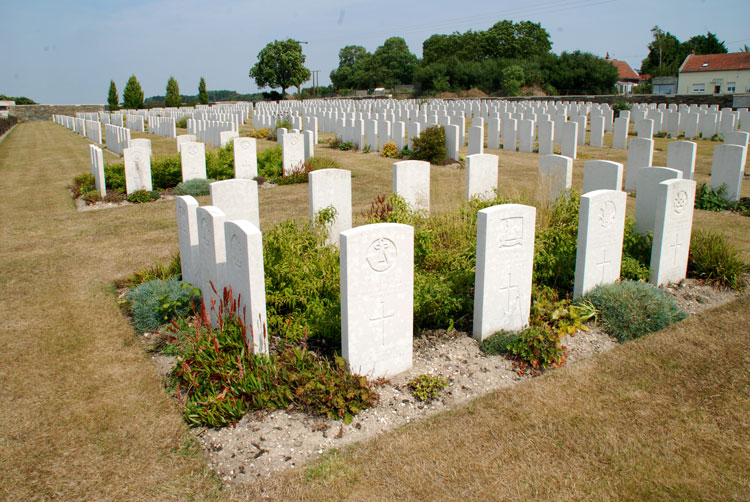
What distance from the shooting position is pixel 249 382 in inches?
162

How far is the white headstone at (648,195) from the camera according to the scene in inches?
266

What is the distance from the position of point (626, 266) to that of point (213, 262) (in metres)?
4.36

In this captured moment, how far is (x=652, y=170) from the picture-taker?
6855mm

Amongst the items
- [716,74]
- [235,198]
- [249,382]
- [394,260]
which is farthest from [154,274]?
[716,74]

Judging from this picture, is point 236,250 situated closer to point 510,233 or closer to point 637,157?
point 510,233

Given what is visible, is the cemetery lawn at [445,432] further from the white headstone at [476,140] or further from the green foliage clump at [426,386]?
the white headstone at [476,140]

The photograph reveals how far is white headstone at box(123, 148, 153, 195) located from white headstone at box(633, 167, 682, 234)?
9827mm

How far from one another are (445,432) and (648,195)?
15.0ft

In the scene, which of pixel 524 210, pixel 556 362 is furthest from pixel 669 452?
pixel 524 210

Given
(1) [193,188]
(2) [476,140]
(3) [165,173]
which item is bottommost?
(1) [193,188]

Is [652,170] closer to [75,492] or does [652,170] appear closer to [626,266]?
[626,266]

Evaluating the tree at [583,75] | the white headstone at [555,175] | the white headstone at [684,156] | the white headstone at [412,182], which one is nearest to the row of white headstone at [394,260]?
the white headstone at [412,182]

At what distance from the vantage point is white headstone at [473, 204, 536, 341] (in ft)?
15.8

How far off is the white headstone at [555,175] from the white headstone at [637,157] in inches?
144
